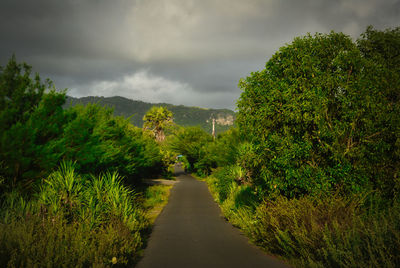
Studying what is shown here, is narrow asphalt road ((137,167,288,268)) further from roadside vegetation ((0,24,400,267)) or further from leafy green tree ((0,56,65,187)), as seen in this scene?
leafy green tree ((0,56,65,187))

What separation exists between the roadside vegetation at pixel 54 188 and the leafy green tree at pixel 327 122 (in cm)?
588

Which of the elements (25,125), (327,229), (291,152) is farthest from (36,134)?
(327,229)

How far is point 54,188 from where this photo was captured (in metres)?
9.06

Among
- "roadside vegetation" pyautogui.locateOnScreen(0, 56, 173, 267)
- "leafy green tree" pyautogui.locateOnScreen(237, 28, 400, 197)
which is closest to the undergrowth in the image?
"roadside vegetation" pyautogui.locateOnScreen(0, 56, 173, 267)

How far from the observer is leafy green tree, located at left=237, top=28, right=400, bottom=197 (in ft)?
28.2

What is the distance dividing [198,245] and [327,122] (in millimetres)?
6913

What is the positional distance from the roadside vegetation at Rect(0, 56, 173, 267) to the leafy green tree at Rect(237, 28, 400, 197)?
5.88 m

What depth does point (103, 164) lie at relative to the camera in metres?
13.8

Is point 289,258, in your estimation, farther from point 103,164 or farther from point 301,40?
point 103,164

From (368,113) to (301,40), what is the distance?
3.73m

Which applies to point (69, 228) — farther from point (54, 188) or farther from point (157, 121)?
point (157, 121)

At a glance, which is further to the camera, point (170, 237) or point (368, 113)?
point (170, 237)

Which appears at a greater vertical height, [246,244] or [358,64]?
[358,64]

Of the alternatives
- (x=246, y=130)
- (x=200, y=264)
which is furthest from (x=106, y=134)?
(x=200, y=264)
